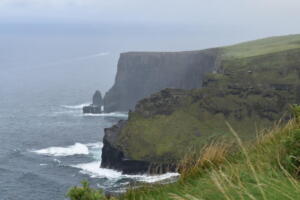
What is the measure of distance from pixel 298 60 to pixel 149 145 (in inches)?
1746

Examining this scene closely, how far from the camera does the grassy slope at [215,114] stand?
108 m

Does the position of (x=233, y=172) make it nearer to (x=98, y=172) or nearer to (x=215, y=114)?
(x=98, y=172)

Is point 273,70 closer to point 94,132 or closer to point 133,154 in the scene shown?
point 133,154

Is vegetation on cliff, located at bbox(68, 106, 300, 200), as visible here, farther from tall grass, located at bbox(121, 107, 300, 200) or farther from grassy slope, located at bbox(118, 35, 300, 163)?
grassy slope, located at bbox(118, 35, 300, 163)

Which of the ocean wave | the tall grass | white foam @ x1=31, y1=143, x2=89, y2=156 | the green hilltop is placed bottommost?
the ocean wave

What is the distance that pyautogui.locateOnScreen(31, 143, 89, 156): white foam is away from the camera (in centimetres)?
12206

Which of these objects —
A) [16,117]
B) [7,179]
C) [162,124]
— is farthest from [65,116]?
[7,179]

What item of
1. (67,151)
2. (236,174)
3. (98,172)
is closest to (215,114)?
(98,172)

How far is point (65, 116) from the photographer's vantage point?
186m

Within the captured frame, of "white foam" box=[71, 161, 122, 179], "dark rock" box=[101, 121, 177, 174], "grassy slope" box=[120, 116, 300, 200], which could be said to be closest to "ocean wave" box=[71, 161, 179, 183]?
"white foam" box=[71, 161, 122, 179]

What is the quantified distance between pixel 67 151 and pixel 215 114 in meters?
36.2

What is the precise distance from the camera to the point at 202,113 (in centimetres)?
11731

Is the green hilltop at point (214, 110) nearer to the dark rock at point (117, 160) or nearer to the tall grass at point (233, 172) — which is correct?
the dark rock at point (117, 160)

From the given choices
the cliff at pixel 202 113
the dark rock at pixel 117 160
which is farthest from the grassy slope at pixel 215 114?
the dark rock at pixel 117 160
